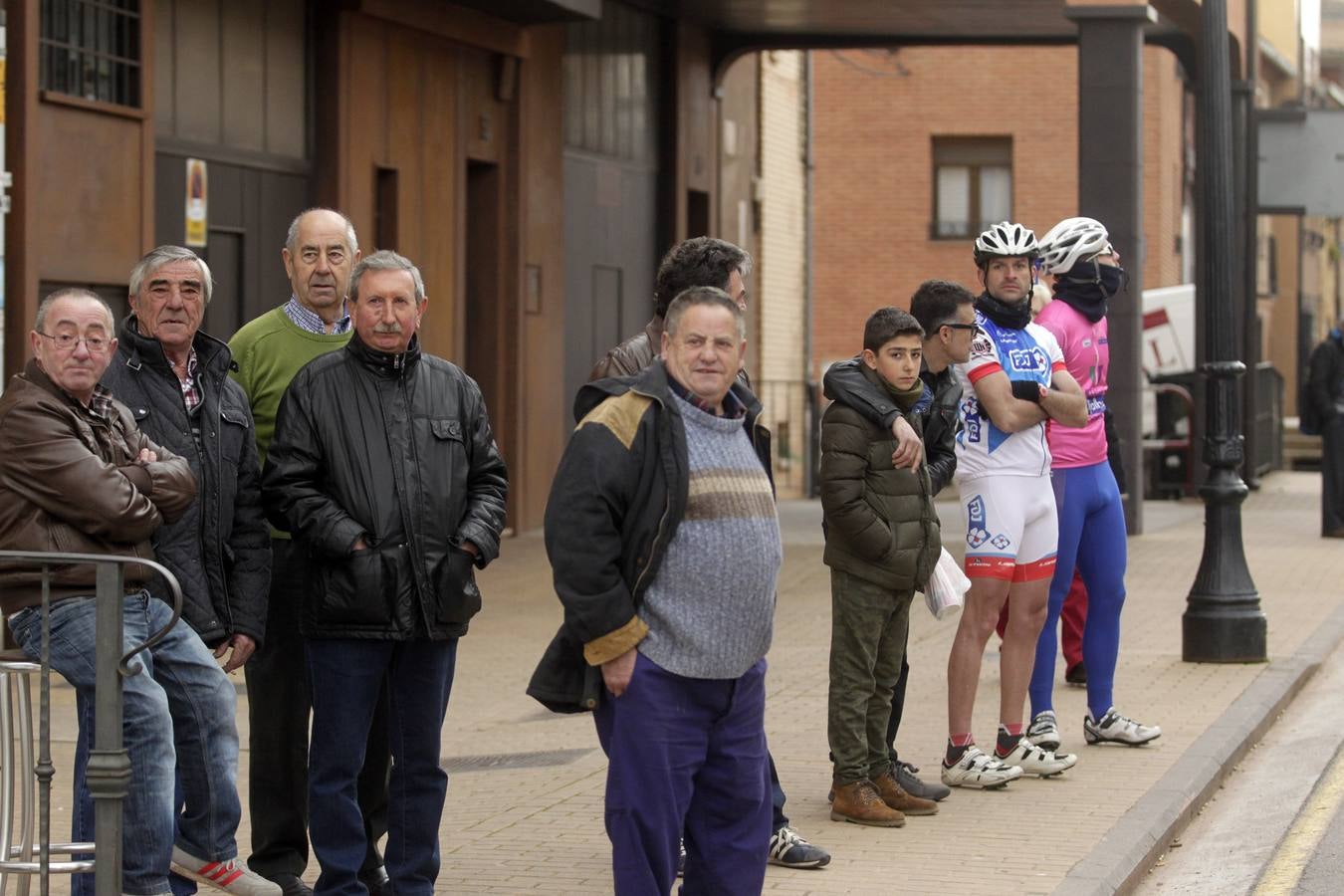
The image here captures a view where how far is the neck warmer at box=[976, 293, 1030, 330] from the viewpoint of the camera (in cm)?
789

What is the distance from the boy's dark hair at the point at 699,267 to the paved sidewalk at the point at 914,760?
6.06 feet

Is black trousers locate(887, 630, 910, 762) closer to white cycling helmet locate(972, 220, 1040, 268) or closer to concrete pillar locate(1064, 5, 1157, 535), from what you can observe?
white cycling helmet locate(972, 220, 1040, 268)

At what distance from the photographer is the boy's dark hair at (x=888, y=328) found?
22.7 ft

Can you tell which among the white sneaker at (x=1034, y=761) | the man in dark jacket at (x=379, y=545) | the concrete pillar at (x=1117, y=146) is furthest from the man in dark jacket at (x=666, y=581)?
the concrete pillar at (x=1117, y=146)

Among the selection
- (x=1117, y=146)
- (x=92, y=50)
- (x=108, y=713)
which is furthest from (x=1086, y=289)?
(x=1117, y=146)

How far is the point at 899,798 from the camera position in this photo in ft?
24.7

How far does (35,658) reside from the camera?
545cm

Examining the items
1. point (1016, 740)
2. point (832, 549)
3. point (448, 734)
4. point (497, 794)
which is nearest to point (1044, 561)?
point (1016, 740)

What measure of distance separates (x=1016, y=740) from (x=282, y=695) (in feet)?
10.3

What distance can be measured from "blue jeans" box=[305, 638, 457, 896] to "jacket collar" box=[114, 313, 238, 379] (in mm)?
836

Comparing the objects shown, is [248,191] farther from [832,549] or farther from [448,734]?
[832,549]

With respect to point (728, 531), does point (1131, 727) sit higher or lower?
lower

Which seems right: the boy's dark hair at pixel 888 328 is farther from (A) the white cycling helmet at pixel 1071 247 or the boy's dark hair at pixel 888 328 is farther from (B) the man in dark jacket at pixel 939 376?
(A) the white cycling helmet at pixel 1071 247

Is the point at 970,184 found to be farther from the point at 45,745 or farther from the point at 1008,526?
the point at 45,745
